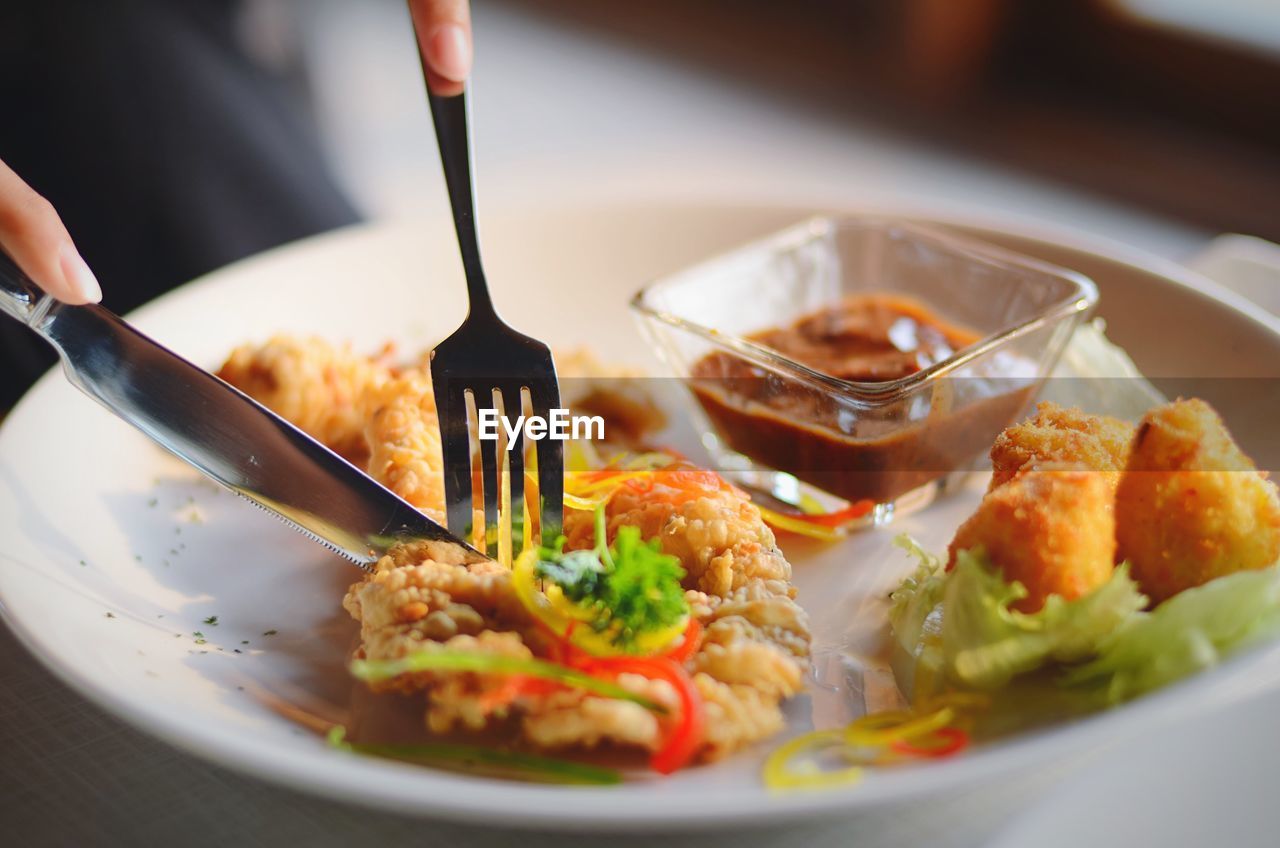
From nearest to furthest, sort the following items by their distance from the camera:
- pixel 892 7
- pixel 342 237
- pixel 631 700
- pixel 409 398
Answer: pixel 631 700
pixel 409 398
pixel 342 237
pixel 892 7

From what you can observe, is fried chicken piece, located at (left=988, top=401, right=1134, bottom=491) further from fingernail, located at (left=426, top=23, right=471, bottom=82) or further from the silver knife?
fingernail, located at (left=426, top=23, right=471, bottom=82)

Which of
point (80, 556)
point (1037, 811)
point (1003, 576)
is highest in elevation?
point (1003, 576)

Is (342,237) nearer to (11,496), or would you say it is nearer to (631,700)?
(11,496)

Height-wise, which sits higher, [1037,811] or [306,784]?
[306,784]

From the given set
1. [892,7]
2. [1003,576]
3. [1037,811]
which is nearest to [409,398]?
[1003,576]

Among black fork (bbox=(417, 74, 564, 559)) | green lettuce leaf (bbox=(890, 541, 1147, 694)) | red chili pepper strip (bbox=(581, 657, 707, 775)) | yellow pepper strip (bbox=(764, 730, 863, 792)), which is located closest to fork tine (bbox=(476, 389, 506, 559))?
black fork (bbox=(417, 74, 564, 559))

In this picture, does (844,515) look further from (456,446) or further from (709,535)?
(456,446)

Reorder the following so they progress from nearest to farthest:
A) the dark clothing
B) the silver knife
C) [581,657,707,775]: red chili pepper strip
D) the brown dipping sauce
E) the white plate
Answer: the white plate
[581,657,707,775]: red chili pepper strip
the silver knife
the brown dipping sauce
the dark clothing
